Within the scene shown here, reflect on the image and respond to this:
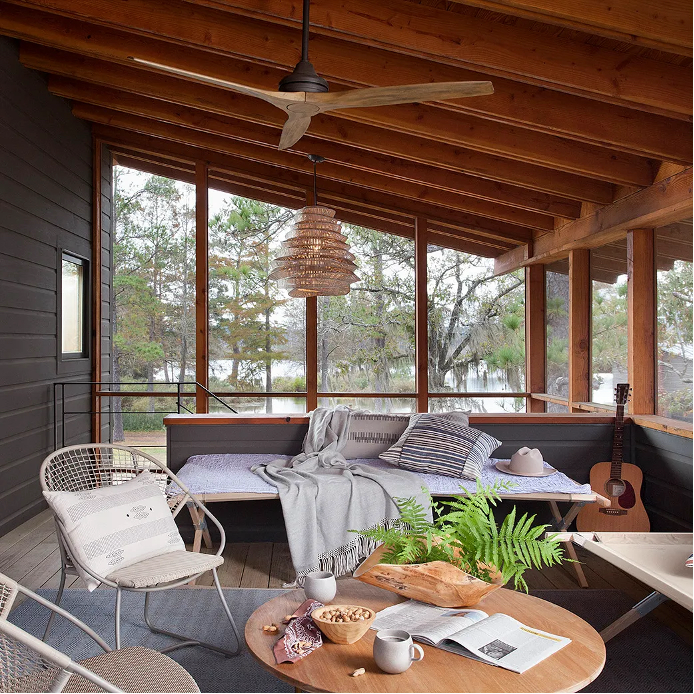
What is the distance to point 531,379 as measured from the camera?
6.12 meters

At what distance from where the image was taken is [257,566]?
377 centimetres

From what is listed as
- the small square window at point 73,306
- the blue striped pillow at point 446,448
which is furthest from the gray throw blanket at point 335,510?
the small square window at point 73,306

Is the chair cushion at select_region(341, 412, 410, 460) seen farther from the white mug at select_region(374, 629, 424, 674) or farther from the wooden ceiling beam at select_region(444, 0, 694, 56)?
the white mug at select_region(374, 629, 424, 674)

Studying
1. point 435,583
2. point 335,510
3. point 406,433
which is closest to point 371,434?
point 406,433

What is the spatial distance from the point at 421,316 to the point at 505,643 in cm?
496

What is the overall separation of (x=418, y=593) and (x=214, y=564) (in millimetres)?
1013

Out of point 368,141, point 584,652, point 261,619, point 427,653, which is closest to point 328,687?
point 427,653

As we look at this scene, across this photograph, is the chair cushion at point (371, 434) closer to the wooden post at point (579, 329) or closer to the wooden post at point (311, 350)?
the wooden post at point (579, 329)

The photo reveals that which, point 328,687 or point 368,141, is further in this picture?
point 368,141

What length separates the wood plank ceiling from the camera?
286 centimetres

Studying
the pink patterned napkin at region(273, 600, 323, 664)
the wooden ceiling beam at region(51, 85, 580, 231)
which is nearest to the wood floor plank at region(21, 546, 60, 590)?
the pink patterned napkin at region(273, 600, 323, 664)

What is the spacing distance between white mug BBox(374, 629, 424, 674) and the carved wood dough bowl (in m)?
0.30

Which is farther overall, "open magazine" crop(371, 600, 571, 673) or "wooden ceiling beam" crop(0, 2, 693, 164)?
"wooden ceiling beam" crop(0, 2, 693, 164)

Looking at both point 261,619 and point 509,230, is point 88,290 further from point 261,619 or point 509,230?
point 261,619
